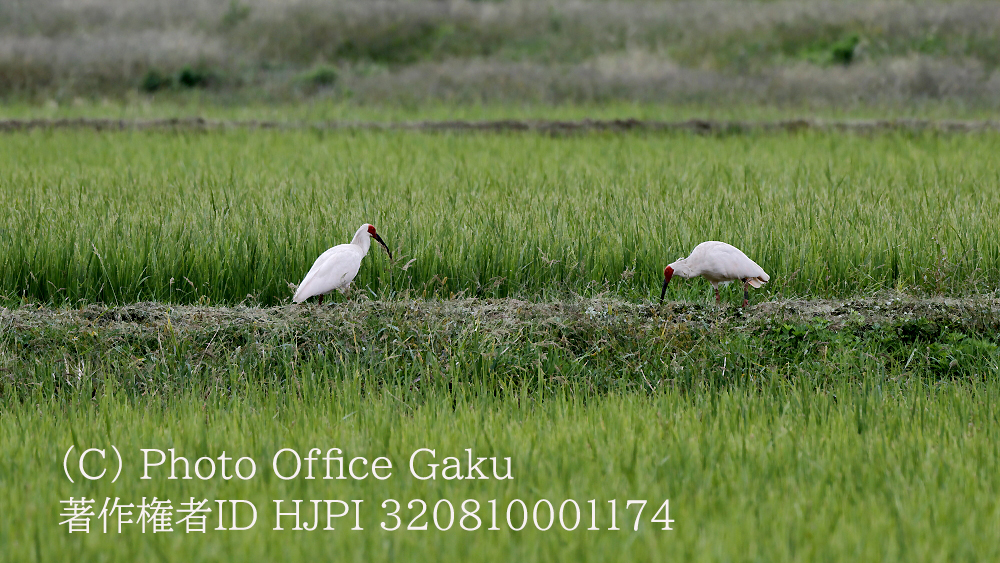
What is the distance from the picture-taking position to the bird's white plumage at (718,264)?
410cm

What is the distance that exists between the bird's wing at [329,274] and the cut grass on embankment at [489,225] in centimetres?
45

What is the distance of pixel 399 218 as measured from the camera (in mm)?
5363

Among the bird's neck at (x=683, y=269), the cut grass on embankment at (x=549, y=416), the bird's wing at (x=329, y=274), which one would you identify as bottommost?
the cut grass on embankment at (x=549, y=416)

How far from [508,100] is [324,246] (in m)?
9.15

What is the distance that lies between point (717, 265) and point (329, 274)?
5.47 ft

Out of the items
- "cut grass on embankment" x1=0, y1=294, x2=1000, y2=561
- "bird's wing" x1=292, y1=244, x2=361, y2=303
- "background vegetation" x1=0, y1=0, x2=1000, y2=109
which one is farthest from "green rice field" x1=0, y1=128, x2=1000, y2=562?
"background vegetation" x1=0, y1=0, x2=1000, y2=109

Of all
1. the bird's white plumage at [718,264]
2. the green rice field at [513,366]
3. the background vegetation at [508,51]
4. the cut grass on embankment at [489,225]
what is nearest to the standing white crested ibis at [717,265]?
the bird's white plumage at [718,264]

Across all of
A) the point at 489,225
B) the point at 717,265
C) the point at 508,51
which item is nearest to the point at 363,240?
the point at 489,225

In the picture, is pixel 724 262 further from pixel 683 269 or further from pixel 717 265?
pixel 683 269

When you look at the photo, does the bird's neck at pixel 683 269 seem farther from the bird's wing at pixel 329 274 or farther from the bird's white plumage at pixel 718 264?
the bird's wing at pixel 329 274

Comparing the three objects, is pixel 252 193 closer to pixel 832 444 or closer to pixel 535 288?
pixel 535 288

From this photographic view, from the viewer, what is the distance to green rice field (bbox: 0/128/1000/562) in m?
2.43

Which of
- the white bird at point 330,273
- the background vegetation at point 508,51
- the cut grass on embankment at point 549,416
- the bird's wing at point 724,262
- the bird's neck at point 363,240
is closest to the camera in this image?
the cut grass on embankment at point 549,416

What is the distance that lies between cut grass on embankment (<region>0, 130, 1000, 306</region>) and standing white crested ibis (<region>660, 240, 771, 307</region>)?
40 cm
